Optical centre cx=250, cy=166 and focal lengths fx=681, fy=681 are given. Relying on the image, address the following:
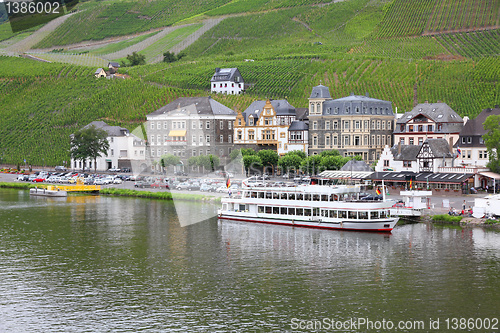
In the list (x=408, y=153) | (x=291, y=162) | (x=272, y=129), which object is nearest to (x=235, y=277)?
(x=408, y=153)

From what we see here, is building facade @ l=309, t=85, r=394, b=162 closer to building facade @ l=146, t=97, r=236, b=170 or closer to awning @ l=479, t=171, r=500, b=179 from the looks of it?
building facade @ l=146, t=97, r=236, b=170

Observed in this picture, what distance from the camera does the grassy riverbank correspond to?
283ft

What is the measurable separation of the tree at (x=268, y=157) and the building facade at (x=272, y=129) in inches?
220

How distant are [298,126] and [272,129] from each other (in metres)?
4.94

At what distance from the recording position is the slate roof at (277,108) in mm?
113500

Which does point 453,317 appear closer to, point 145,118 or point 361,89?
point 361,89

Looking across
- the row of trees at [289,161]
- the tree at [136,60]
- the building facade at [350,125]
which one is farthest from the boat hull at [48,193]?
the tree at [136,60]

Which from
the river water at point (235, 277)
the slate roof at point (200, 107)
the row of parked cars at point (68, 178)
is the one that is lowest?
the river water at point (235, 277)

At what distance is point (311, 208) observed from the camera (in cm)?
6575

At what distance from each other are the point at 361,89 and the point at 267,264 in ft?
271

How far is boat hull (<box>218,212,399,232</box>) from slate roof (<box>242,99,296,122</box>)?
146 ft

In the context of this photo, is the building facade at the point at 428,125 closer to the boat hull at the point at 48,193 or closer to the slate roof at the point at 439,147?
the slate roof at the point at 439,147

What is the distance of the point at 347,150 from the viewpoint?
348 ft

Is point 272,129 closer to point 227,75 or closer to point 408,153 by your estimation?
point 408,153
